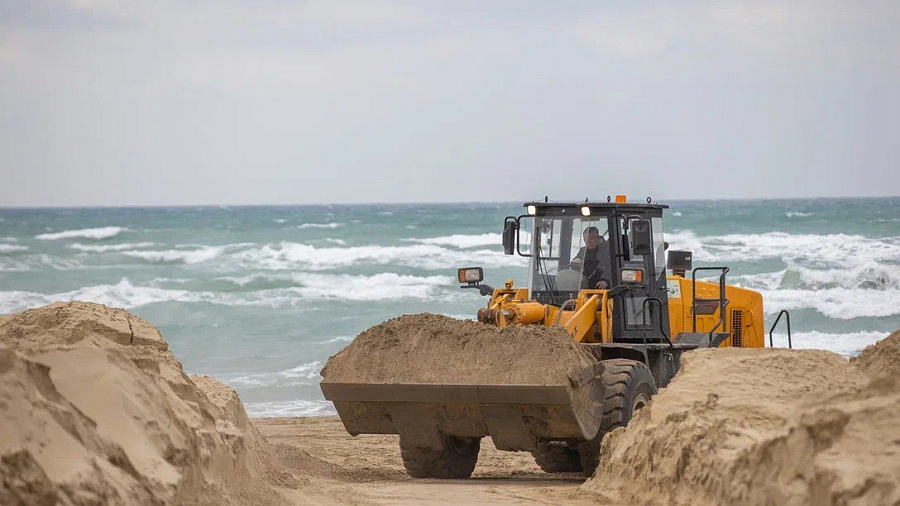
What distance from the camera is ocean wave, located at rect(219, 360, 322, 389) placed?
1870 centimetres

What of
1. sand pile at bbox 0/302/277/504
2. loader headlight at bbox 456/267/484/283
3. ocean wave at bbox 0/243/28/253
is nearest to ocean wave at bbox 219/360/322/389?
loader headlight at bbox 456/267/484/283

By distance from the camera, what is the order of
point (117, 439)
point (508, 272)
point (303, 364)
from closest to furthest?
point (117, 439), point (303, 364), point (508, 272)

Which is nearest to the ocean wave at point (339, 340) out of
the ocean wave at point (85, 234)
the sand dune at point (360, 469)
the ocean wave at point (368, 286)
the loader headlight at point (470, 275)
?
the ocean wave at point (368, 286)

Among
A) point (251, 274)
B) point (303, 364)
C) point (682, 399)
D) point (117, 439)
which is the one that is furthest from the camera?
point (251, 274)

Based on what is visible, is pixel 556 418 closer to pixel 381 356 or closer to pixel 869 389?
pixel 381 356

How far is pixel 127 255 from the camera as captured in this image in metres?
45.7

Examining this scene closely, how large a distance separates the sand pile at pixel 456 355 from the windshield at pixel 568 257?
55.2 inches

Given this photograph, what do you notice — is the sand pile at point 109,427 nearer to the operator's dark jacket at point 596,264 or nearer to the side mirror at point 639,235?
the operator's dark jacket at point 596,264

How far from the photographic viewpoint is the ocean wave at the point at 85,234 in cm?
5534

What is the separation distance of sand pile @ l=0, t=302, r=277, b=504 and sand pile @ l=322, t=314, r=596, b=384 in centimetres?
159

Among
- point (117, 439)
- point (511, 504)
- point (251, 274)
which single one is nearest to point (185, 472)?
point (117, 439)

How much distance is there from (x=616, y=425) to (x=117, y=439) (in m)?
4.60

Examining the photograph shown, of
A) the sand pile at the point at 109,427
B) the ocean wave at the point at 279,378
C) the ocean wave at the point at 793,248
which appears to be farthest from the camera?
the ocean wave at the point at 793,248

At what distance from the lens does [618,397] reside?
987 cm
